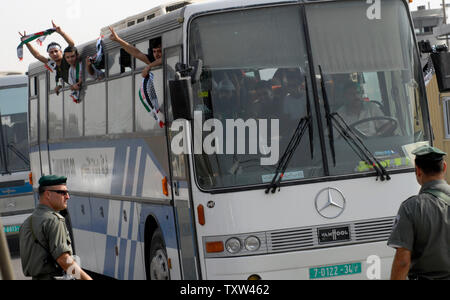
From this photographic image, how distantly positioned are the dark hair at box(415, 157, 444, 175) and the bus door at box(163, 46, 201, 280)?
4.09 m

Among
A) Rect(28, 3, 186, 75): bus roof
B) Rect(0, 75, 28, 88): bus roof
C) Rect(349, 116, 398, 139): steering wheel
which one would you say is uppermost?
Rect(0, 75, 28, 88): bus roof

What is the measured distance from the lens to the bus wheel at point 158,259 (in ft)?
40.1

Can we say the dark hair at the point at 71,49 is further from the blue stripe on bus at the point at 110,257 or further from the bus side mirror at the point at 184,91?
the bus side mirror at the point at 184,91

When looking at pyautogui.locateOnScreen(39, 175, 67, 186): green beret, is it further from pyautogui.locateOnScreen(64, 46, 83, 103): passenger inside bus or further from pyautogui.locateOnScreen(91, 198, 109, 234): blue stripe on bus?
pyautogui.locateOnScreen(64, 46, 83, 103): passenger inside bus

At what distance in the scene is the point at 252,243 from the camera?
10.3m

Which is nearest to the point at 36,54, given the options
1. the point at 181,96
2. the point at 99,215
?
the point at 99,215

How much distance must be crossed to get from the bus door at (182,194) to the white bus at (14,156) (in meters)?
11.2

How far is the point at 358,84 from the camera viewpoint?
1081cm

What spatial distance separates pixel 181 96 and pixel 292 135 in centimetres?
118

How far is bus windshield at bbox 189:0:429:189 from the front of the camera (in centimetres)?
1050

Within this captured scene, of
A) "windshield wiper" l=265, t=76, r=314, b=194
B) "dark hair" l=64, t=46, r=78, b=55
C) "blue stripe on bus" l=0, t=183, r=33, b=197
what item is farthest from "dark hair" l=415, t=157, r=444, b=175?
"blue stripe on bus" l=0, t=183, r=33, b=197

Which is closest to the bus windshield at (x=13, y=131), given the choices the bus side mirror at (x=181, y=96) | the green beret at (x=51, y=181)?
the bus side mirror at (x=181, y=96)
